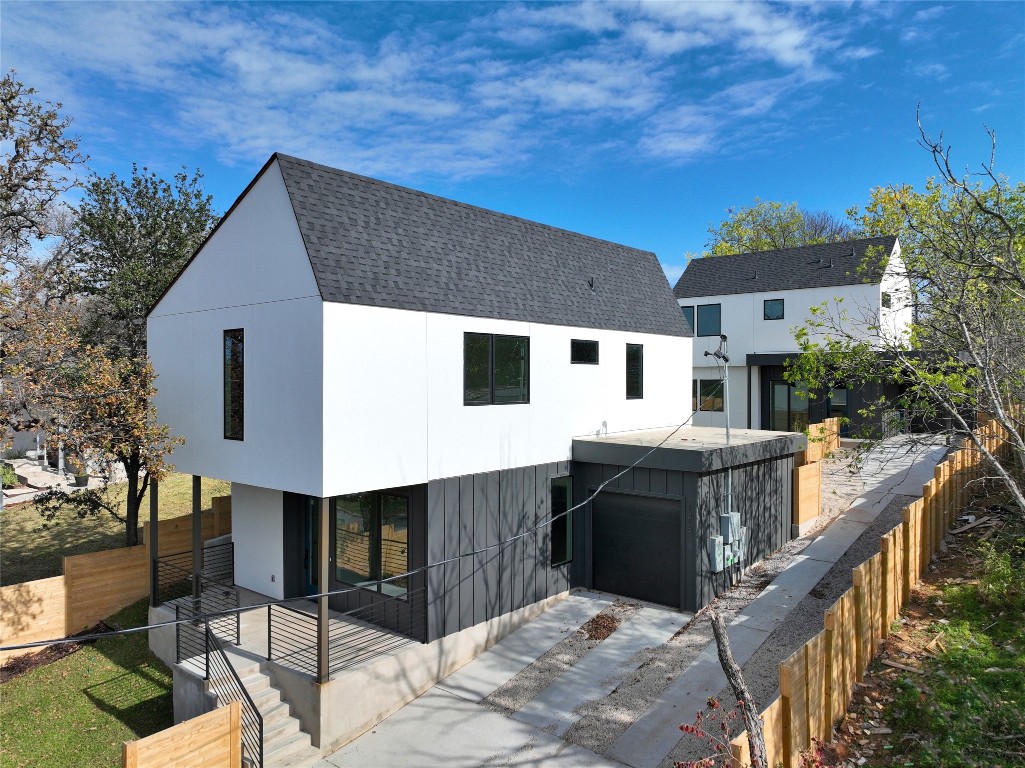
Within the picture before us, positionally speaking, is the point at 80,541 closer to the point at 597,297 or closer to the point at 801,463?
the point at 597,297

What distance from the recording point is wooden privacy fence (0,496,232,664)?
12398 mm

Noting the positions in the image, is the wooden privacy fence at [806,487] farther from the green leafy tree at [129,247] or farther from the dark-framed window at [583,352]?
the green leafy tree at [129,247]

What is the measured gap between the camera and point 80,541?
1800cm

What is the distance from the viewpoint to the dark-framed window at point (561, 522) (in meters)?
12.1

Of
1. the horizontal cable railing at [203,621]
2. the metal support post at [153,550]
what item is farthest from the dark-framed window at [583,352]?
the metal support post at [153,550]

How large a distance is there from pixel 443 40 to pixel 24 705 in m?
15.1

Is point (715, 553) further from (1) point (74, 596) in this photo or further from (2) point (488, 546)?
(1) point (74, 596)

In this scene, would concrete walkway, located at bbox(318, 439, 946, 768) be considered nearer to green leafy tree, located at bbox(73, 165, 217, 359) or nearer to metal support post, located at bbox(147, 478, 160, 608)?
metal support post, located at bbox(147, 478, 160, 608)

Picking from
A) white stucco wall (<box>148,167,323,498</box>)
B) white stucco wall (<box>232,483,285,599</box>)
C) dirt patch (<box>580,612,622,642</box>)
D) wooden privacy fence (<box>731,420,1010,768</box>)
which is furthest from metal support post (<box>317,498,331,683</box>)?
wooden privacy fence (<box>731,420,1010,768</box>)

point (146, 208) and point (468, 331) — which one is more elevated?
point (146, 208)

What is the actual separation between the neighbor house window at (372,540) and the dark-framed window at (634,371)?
645cm

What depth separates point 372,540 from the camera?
1073 cm

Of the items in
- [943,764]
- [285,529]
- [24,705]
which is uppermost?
[285,529]

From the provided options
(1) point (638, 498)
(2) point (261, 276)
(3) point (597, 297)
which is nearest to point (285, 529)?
(2) point (261, 276)
